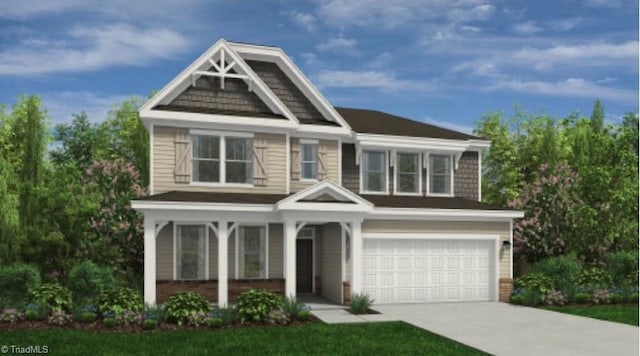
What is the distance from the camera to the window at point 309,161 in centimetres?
2408

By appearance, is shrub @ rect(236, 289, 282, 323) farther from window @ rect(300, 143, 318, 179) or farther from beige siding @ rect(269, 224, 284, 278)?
window @ rect(300, 143, 318, 179)

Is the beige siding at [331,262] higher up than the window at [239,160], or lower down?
lower down

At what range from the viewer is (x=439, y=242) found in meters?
23.0

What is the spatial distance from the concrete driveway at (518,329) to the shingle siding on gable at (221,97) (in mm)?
8569

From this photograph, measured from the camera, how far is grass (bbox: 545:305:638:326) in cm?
1869

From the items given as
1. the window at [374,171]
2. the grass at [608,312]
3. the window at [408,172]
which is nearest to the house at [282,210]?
the window at [374,171]

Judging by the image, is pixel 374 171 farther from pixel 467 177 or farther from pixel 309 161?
pixel 467 177

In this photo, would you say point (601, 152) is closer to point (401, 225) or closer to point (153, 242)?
point (401, 225)

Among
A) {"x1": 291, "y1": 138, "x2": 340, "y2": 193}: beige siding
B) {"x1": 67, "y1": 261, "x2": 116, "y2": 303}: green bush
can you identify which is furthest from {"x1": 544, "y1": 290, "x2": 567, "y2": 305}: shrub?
{"x1": 67, "y1": 261, "x2": 116, "y2": 303}: green bush

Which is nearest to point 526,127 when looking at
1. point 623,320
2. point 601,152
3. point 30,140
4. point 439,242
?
point 601,152

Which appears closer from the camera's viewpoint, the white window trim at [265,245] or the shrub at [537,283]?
the shrub at [537,283]

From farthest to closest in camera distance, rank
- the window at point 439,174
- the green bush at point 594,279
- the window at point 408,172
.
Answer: the window at point 439,174 < the window at point 408,172 < the green bush at point 594,279

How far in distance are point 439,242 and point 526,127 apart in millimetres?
27086

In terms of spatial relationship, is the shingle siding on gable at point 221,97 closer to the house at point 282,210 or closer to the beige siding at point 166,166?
the house at point 282,210
